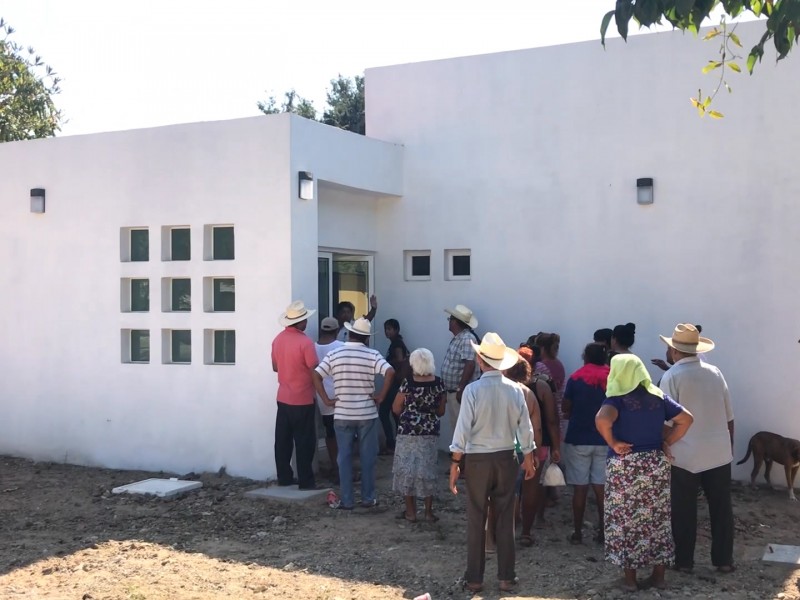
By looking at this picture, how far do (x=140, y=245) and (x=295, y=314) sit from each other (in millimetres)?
2584

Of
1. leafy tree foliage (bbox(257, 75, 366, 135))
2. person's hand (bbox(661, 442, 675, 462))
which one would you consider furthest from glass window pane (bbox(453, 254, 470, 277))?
leafy tree foliage (bbox(257, 75, 366, 135))

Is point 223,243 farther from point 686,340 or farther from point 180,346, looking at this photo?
point 686,340

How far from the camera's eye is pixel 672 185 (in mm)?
9977

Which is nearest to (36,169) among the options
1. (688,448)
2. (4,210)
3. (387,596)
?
(4,210)

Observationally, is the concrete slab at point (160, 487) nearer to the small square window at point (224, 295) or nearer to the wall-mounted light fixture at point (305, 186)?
the small square window at point (224, 295)

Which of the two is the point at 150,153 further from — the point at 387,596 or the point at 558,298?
the point at 387,596

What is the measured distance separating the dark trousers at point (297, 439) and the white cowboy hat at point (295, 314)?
82 centimetres

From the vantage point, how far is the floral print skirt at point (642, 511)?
6.13 metres

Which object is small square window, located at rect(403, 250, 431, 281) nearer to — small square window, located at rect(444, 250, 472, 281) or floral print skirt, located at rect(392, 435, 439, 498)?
small square window, located at rect(444, 250, 472, 281)

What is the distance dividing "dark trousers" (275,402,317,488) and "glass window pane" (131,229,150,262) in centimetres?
268

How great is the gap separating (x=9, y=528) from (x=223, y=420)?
2.44 metres

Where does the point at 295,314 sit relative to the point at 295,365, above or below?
above

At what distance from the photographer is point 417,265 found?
11.5m

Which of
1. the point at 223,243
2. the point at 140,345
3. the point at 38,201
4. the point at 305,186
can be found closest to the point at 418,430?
the point at 305,186
